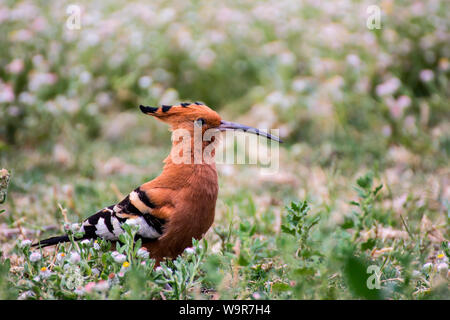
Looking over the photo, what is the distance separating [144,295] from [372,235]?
1581mm

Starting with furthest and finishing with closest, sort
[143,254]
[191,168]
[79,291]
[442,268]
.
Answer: [191,168] → [442,268] → [143,254] → [79,291]

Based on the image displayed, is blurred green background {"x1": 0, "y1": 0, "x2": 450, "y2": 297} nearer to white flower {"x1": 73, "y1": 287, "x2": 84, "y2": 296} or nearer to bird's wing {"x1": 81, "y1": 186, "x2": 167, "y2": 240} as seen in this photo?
bird's wing {"x1": 81, "y1": 186, "x2": 167, "y2": 240}

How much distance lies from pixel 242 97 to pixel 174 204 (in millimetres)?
3540

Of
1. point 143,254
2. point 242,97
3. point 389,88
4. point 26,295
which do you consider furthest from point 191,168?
point 242,97

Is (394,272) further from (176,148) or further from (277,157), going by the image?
(277,157)

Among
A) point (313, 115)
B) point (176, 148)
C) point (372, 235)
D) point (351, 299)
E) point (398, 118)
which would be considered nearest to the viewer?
point (351, 299)

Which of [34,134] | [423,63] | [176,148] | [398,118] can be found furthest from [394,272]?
[34,134]

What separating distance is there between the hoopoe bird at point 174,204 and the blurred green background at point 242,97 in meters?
0.94

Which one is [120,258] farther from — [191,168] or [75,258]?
[191,168]

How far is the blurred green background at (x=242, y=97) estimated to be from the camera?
158 inches

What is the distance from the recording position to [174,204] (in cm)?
240

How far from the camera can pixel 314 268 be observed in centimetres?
204

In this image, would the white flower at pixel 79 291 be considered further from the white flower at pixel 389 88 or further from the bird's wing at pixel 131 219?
the white flower at pixel 389 88

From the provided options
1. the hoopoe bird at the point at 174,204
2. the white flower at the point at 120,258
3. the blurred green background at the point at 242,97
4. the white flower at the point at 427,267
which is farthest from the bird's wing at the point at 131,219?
the white flower at the point at 427,267
